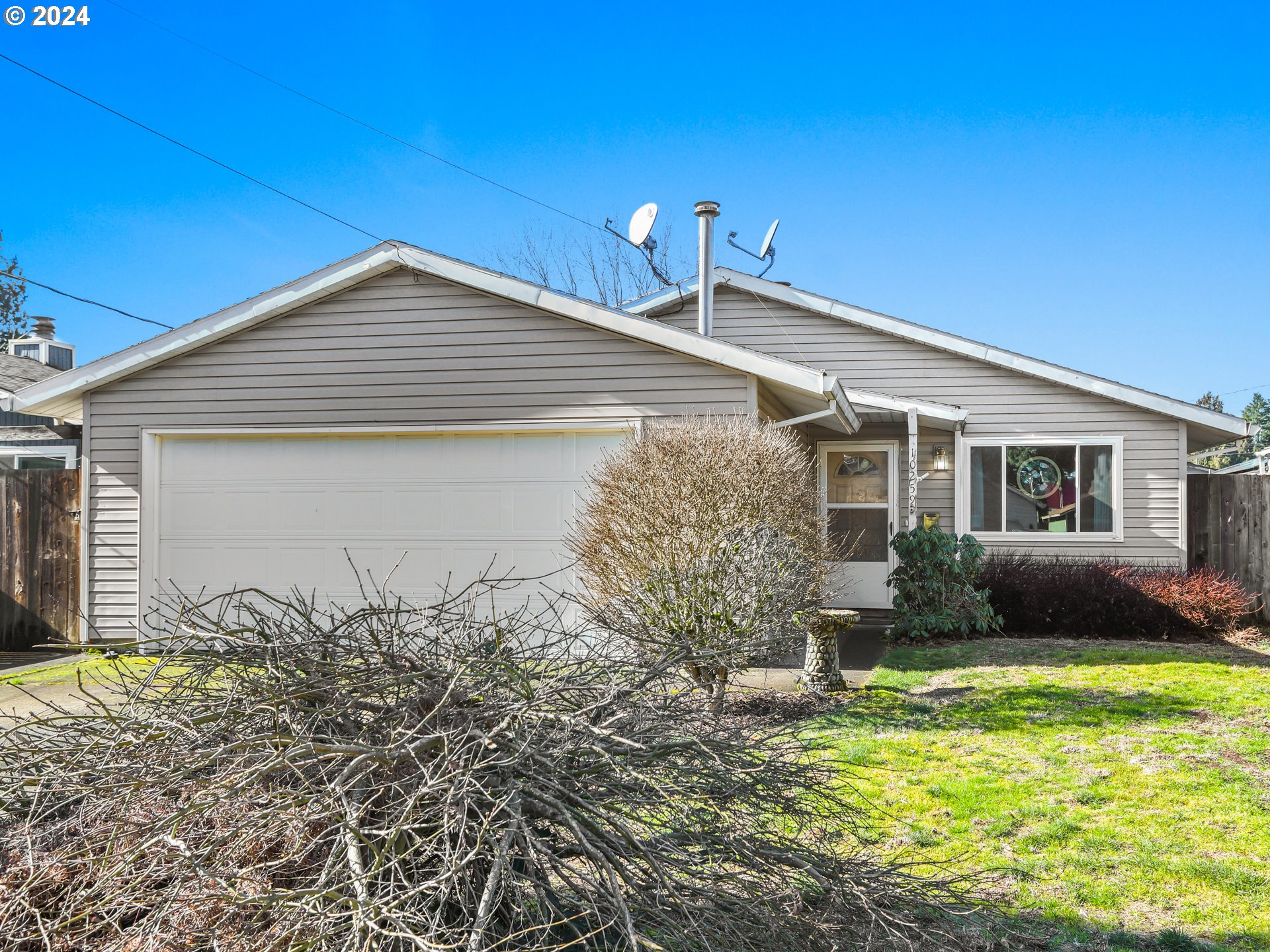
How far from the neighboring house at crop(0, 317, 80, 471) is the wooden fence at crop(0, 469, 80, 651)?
0.86 meters

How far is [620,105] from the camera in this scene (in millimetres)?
18562

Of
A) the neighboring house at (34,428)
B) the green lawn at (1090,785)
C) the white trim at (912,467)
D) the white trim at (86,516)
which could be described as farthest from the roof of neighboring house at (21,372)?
the green lawn at (1090,785)

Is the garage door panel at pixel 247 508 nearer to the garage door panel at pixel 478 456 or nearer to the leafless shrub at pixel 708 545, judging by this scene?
the garage door panel at pixel 478 456

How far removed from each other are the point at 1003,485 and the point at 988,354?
1.75m

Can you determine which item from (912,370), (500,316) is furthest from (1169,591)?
(500,316)

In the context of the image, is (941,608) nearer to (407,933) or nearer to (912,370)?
(912,370)

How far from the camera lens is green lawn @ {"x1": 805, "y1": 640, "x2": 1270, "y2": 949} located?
3463mm

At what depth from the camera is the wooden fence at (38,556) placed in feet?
33.1

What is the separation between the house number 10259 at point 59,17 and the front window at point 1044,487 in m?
12.5

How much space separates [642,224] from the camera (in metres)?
11.4

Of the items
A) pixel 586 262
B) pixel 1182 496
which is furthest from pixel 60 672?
pixel 586 262

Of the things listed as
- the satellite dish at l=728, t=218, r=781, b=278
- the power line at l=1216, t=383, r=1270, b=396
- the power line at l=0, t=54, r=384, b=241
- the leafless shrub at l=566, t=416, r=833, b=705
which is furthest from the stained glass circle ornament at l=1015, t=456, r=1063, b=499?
the power line at l=1216, t=383, r=1270, b=396

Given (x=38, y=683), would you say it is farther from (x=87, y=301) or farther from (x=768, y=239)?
(x=768, y=239)

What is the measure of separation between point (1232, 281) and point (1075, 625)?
2060 cm
